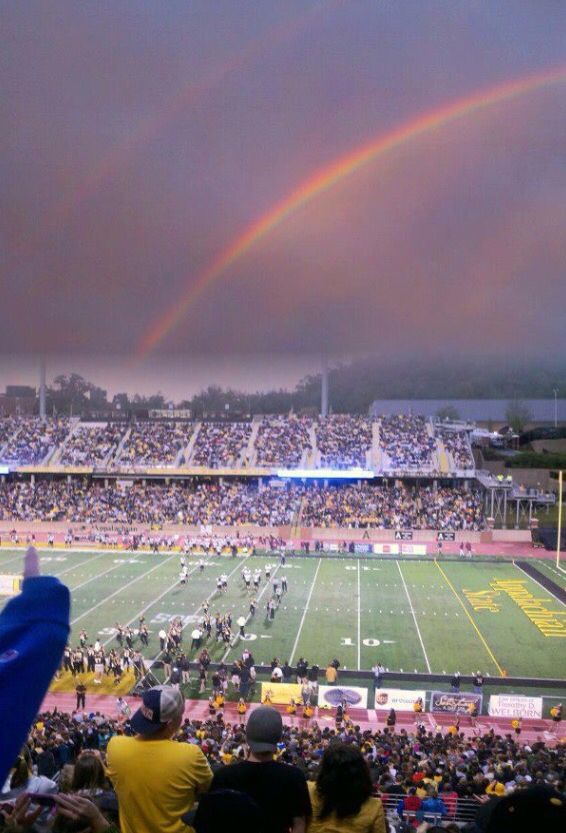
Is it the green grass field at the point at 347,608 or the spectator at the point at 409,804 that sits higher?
the spectator at the point at 409,804

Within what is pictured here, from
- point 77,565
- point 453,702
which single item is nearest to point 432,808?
point 453,702

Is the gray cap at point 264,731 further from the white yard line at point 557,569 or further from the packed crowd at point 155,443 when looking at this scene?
the packed crowd at point 155,443

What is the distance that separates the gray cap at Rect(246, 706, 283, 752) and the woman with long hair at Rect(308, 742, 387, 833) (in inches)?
14.9

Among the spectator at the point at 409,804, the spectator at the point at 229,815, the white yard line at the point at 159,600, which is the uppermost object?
the spectator at the point at 229,815

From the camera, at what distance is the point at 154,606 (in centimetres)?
2839

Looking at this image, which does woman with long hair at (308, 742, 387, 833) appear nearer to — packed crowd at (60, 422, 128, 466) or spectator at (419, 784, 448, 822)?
spectator at (419, 784, 448, 822)

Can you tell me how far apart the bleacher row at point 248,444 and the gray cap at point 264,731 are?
161 feet

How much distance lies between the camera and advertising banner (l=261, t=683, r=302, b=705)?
18250mm

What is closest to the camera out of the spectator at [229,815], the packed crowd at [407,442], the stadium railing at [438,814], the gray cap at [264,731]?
the spectator at [229,815]

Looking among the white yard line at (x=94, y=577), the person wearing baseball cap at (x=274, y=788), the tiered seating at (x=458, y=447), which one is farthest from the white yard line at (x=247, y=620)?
the tiered seating at (x=458, y=447)

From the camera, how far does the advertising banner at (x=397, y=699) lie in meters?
17.9

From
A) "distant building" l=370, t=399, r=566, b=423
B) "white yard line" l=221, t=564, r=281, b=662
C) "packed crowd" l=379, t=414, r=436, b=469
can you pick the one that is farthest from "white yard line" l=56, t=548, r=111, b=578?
"distant building" l=370, t=399, r=566, b=423

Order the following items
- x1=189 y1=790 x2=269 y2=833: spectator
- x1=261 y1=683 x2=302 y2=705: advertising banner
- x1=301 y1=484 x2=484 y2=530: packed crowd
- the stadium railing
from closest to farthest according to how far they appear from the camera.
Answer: x1=189 y1=790 x2=269 y2=833: spectator < the stadium railing < x1=261 y1=683 x2=302 y2=705: advertising banner < x1=301 y1=484 x2=484 y2=530: packed crowd

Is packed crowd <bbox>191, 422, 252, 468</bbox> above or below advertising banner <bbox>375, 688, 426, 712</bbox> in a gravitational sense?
above
